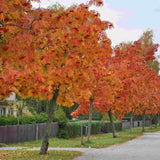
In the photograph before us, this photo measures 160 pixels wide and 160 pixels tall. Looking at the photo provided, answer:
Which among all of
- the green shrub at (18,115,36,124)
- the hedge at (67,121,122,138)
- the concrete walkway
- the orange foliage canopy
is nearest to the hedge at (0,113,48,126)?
the green shrub at (18,115,36,124)

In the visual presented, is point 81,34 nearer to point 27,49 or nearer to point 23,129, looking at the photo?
point 27,49

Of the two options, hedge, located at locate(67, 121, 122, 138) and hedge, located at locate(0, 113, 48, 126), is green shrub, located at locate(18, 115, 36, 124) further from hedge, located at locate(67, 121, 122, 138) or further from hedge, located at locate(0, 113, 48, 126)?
hedge, located at locate(67, 121, 122, 138)

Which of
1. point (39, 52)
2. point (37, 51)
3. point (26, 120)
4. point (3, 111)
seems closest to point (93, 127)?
point (3, 111)

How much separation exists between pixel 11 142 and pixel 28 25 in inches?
561

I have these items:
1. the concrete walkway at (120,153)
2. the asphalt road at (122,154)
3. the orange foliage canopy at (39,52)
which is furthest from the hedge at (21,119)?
the orange foliage canopy at (39,52)

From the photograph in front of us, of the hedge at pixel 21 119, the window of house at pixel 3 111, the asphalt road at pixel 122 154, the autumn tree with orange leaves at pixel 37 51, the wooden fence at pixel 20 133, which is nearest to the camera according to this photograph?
the autumn tree with orange leaves at pixel 37 51

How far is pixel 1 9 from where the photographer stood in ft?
24.7

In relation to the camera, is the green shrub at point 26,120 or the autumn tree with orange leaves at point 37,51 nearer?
the autumn tree with orange leaves at point 37,51

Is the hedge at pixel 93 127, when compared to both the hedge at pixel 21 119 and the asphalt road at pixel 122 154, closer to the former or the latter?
the hedge at pixel 21 119

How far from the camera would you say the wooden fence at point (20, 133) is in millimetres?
20609

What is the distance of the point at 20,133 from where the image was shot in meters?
22.4

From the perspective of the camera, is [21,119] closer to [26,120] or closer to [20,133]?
[26,120]

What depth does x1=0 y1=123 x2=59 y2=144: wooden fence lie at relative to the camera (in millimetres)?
20609

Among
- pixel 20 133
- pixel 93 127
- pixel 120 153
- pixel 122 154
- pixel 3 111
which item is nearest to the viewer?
pixel 122 154
